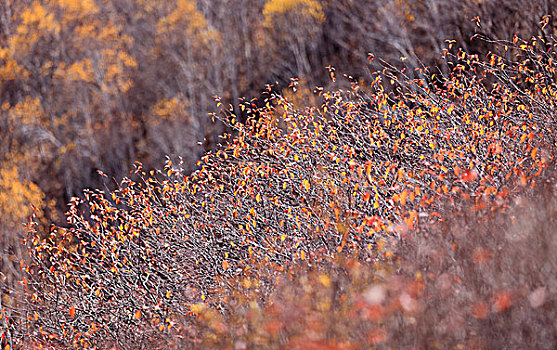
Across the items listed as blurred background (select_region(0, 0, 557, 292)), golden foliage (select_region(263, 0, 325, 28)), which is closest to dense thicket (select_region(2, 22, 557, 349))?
blurred background (select_region(0, 0, 557, 292))

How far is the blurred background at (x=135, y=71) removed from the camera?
16.6m

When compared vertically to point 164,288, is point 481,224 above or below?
above

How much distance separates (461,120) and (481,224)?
8.92 ft

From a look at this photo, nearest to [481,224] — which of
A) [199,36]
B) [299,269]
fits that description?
[299,269]

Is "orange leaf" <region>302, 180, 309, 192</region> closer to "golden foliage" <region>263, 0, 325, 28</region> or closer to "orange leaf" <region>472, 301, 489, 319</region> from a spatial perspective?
"orange leaf" <region>472, 301, 489, 319</region>

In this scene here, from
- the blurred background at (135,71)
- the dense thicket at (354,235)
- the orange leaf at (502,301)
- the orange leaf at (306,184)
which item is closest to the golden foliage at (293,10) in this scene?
the blurred background at (135,71)

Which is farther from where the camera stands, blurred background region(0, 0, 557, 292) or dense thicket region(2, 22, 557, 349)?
blurred background region(0, 0, 557, 292)

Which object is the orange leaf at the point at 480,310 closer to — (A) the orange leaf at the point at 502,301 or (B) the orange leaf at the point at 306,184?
(A) the orange leaf at the point at 502,301

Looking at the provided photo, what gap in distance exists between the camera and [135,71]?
66.9 ft

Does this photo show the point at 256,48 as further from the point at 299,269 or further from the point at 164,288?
the point at 299,269

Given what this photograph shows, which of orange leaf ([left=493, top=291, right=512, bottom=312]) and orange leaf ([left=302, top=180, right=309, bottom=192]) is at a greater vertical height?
orange leaf ([left=493, top=291, right=512, bottom=312])

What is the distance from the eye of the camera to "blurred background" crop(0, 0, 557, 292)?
54.3 feet

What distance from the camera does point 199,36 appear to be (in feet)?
62.8

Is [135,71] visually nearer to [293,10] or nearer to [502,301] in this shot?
[293,10]
